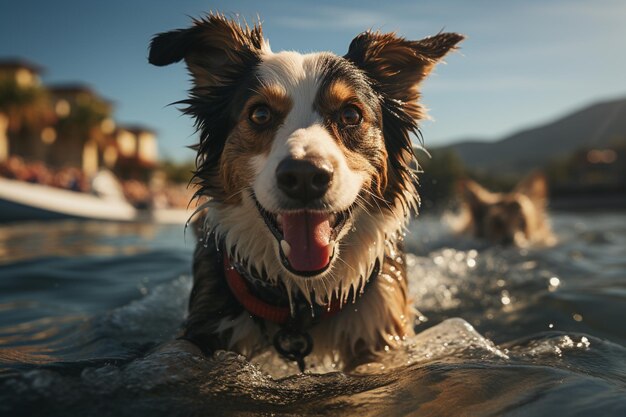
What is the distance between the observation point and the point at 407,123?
4.34 m

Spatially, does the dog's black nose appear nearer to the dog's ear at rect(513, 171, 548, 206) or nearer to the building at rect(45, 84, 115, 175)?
the dog's ear at rect(513, 171, 548, 206)

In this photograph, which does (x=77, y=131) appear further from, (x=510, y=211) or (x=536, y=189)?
(x=510, y=211)

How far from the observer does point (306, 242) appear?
342cm

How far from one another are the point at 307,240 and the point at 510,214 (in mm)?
8625

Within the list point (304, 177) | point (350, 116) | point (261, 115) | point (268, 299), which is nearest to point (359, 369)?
point (268, 299)

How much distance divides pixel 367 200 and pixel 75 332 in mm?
2994

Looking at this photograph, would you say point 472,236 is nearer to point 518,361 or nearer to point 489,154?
point 518,361

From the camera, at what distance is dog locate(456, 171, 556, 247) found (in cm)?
1096

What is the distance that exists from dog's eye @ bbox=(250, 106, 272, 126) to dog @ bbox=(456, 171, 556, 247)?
8198 mm

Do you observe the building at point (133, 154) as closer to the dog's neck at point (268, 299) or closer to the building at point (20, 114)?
the building at point (20, 114)

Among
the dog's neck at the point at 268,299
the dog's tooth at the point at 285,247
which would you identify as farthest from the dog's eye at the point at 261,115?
the dog's neck at the point at 268,299

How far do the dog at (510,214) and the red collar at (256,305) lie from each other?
776cm

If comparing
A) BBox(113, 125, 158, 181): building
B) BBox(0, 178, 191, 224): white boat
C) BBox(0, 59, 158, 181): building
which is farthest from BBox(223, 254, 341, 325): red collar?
BBox(113, 125, 158, 181): building

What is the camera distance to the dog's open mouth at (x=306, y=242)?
133 inches
